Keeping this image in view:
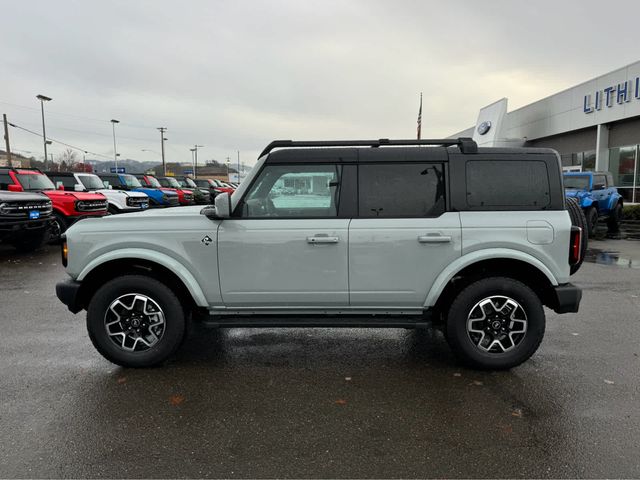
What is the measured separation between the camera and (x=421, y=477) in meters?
2.58

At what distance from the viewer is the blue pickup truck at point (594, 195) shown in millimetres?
13836

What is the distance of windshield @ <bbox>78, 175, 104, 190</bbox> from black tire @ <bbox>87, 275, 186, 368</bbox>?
45.9 ft

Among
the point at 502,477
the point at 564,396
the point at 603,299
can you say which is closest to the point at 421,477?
the point at 502,477

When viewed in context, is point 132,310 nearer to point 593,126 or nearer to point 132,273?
point 132,273

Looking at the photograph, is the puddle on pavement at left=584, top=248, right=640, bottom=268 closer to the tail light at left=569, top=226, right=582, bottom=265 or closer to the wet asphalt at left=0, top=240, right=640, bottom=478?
the wet asphalt at left=0, top=240, right=640, bottom=478

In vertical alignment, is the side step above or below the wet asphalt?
above

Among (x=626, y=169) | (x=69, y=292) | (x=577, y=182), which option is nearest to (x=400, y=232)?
(x=69, y=292)

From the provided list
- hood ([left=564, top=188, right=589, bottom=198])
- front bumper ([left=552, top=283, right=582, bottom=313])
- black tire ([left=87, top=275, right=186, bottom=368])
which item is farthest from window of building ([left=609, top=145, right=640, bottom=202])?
black tire ([left=87, top=275, right=186, bottom=368])

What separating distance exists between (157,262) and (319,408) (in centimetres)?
183

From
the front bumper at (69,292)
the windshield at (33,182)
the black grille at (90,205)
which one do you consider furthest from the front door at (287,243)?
the windshield at (33,182)

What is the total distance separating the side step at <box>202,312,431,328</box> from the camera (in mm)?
3957

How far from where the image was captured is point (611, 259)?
387 inches

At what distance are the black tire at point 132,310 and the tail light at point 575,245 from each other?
337 centimetres

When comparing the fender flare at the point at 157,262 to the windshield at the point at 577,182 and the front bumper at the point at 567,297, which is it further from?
the windshield at the point at 577,182
